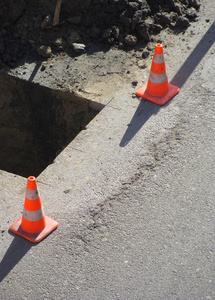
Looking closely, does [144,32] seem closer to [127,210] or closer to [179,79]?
[179,79]

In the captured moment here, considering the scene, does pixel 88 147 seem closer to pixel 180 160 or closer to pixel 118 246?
pixel 180 160

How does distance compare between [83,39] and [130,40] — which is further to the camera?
[83,39]

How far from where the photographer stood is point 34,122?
5.82 meters

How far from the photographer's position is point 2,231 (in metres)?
3.50

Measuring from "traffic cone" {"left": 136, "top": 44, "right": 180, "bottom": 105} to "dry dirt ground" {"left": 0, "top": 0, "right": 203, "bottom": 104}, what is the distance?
35 centimetres

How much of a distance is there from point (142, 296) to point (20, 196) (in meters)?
1.55

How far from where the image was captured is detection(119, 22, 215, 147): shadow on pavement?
180 inches

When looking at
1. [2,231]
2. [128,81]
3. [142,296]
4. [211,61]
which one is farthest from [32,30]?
[142,296]

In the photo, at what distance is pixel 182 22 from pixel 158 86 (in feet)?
6.15

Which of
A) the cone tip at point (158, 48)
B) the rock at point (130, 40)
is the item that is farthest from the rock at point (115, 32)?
the cone tip at point (158, 48)

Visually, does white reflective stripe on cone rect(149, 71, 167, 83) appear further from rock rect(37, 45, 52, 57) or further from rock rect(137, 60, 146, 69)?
rock rect(37, 45, 52, 57)

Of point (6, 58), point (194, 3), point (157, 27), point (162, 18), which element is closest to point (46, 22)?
point (6, 58)

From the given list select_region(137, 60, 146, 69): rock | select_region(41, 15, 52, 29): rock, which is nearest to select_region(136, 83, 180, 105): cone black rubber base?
select_region(137, 60, 146, 69): rock

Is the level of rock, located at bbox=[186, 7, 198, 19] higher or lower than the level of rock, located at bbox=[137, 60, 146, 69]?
higher
